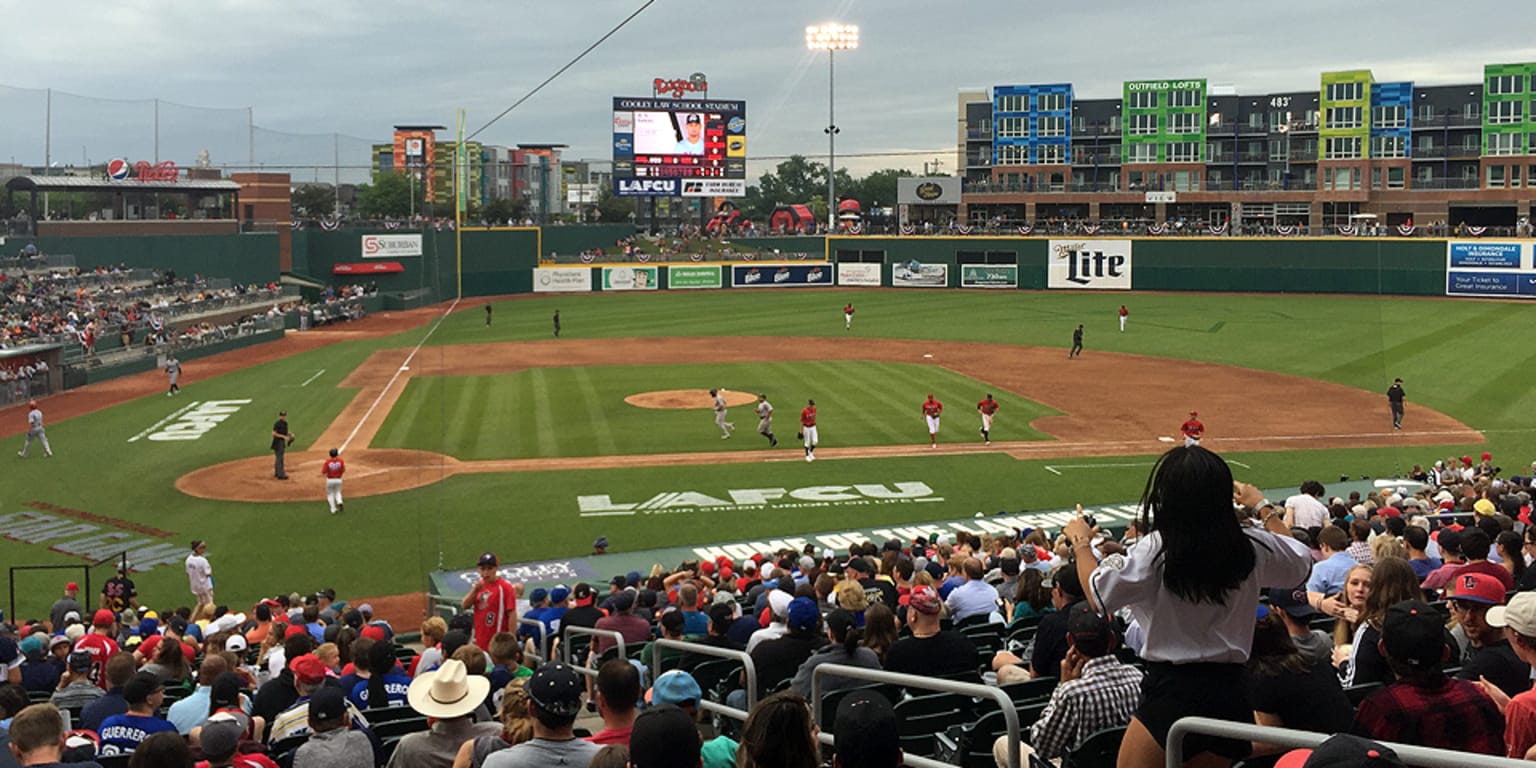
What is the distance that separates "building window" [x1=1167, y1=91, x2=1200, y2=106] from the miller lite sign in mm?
25540

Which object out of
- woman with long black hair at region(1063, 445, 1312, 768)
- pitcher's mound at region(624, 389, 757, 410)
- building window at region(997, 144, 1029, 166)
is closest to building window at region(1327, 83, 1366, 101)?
building window at region(997, 144, 1029, 166)

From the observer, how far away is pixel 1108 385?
1640 inches

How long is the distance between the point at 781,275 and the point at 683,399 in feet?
136

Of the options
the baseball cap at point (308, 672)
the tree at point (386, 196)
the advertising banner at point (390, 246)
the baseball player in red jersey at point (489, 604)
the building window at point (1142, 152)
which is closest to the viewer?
the baseball cap at point (308, 672)

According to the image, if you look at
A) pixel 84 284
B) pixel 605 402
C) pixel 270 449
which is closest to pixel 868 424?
pixel 605 402

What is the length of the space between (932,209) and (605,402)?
69629 mm

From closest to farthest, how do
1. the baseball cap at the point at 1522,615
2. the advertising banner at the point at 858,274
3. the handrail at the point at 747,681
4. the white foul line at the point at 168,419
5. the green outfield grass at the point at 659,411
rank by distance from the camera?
the baseball cap at the point at 1522,615
the handrail at the point at 747,681
the green outfield grass at the point at 659,411
the white foul line at the point at 168,419
the advertising banner at the point at 858,274

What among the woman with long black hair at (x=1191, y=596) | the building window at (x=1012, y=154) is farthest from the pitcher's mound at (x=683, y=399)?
the building window at (x=1012, y=154)

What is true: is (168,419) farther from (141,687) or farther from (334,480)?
(141,687)

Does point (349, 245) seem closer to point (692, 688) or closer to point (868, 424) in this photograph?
point (868, 424)

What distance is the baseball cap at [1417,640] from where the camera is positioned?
4656 millimetres

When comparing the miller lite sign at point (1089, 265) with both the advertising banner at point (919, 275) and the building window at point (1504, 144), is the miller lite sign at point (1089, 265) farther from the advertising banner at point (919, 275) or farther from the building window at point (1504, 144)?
the building window at point (1504, 144)

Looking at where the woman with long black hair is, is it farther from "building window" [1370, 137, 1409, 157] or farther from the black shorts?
"building window" [1370, 137, 1409, 157]

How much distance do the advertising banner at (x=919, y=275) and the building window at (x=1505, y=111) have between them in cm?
3996
